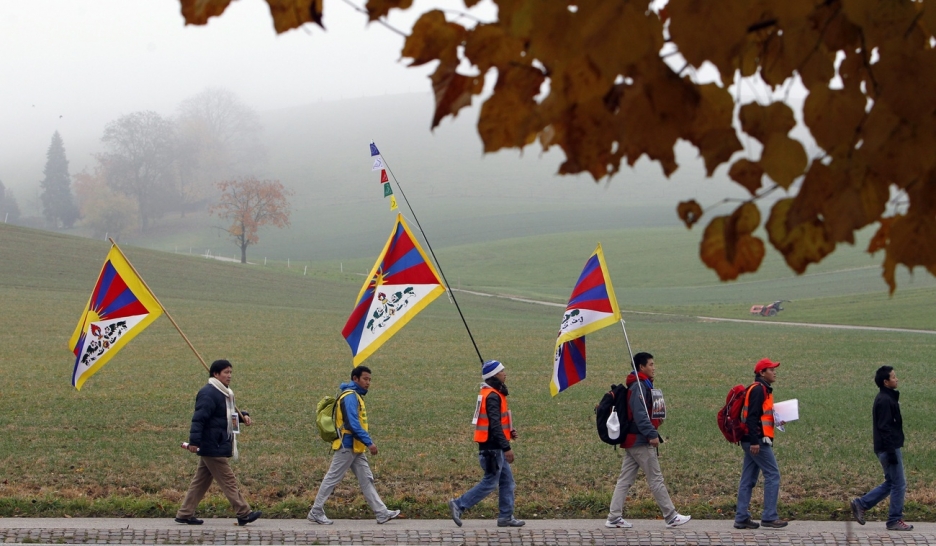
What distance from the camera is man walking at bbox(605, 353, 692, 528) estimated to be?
9.46 metres

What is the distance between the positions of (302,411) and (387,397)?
8.19 feet

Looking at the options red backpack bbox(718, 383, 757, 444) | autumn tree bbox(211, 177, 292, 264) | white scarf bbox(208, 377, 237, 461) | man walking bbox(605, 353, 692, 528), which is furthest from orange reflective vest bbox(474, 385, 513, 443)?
autumn tree bbox(211, 177, 292, 264)

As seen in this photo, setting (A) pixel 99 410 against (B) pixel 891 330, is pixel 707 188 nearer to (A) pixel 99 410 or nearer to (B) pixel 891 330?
(B) pixel 891 330

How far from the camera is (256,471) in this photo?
12.1 metres

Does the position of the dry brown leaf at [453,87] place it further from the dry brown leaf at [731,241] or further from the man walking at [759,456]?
the man walking at [759,456]

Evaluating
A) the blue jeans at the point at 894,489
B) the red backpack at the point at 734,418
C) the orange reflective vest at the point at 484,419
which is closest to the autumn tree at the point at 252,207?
the orange reflective vest at the point at 484,419

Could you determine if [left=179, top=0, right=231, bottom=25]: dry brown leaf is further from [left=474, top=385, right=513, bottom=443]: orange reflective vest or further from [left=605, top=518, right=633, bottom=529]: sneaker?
[left=605, top=518, right=633, bottom=529]: sneaker

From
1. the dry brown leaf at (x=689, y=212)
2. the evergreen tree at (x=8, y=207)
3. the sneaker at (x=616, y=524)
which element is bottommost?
the sneaker at (x=616, y=524)

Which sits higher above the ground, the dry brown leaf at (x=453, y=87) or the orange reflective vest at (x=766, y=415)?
the dry brown leaf at (x=453, y=87)

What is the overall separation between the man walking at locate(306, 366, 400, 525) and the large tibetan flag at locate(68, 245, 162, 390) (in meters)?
2.81

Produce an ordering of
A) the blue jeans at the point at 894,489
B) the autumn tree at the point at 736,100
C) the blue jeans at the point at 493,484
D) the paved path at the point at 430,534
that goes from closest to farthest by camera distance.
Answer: the autumn tree at the point at 736,100 < the paved path at the point at 430,534 < the blue jeans at the point at 894,489 < the blue jeans at the point at 493,484

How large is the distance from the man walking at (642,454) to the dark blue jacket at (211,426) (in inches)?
154

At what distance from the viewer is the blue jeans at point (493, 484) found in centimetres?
947

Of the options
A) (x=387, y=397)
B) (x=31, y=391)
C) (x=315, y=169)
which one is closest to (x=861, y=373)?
(x=387, y=397)
